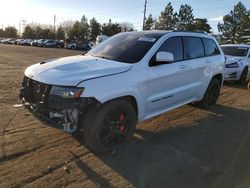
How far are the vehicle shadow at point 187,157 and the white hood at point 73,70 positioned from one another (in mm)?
1272

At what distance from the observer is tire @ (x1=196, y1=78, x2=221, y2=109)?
24.2 feet

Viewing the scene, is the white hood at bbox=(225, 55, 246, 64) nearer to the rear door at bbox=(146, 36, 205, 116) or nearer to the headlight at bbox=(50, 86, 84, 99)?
the rear door at bbox=(146, 36, 205, 116)

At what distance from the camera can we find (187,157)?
15.4 feet

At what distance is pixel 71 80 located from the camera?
416cm

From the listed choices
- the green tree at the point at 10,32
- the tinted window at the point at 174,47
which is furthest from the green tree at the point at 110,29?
the tinted window at the point at 174,47

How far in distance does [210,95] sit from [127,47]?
310 cm

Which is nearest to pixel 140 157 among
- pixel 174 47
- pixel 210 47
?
pixel 174 47

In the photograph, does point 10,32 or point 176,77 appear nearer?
point 176,77

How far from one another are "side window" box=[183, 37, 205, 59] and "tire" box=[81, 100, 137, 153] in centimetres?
215

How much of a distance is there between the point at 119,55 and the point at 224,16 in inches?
2208

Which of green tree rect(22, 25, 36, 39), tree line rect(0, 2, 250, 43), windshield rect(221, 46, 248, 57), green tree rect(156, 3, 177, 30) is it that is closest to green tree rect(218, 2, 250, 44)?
tree line rect(0, 2, 250, 43)

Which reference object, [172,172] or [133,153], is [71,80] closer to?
[133,153]

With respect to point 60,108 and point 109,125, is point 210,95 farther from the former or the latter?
point 60,108

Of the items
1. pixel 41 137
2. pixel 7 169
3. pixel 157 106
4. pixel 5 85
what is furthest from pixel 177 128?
pixel 5 85
